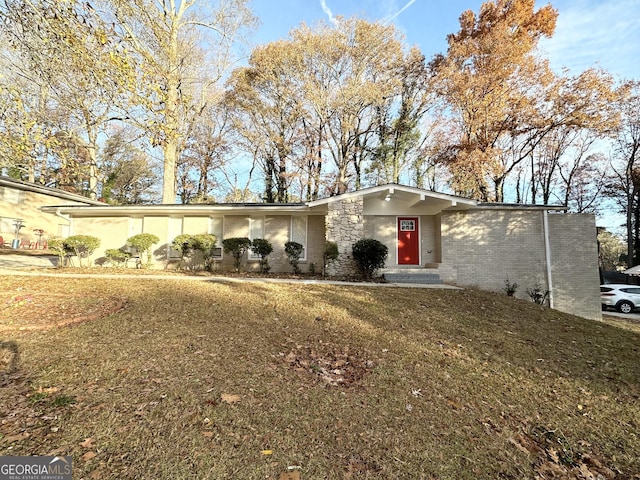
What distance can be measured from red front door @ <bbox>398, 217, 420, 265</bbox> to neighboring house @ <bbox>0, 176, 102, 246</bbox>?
15.8 meters

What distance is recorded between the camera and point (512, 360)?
14.1ft

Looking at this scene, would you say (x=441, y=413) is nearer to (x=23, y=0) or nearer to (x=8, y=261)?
(x=23, y=0)

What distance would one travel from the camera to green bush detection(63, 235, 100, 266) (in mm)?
10882

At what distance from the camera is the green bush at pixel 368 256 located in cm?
1005

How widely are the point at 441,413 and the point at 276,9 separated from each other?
48.2 feet

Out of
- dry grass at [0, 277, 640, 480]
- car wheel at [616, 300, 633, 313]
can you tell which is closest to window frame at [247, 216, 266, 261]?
dry grass at [0, 277, 640, 480]

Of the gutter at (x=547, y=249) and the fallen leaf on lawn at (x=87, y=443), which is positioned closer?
the fallen leaf on lawn at (x=87, y=443)

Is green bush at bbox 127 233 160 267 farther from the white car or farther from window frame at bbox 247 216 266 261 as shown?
the white car

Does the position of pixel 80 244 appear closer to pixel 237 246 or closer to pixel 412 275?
pixel 237 246

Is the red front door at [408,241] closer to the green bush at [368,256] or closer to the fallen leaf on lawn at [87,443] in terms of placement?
the green bush at [368,256]

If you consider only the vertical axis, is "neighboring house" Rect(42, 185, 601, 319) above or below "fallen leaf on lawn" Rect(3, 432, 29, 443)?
above

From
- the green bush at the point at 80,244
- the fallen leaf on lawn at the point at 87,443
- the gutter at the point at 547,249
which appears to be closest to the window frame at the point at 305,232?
the green bush at the point at 80,244

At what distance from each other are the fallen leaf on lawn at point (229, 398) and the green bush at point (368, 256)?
25.1 ft

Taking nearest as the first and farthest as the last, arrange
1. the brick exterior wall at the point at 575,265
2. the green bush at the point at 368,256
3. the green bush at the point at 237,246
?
the green bush at the point at 368,256, the brick exterior wall at the point at 575,265, the green bush at the point at 237,246
